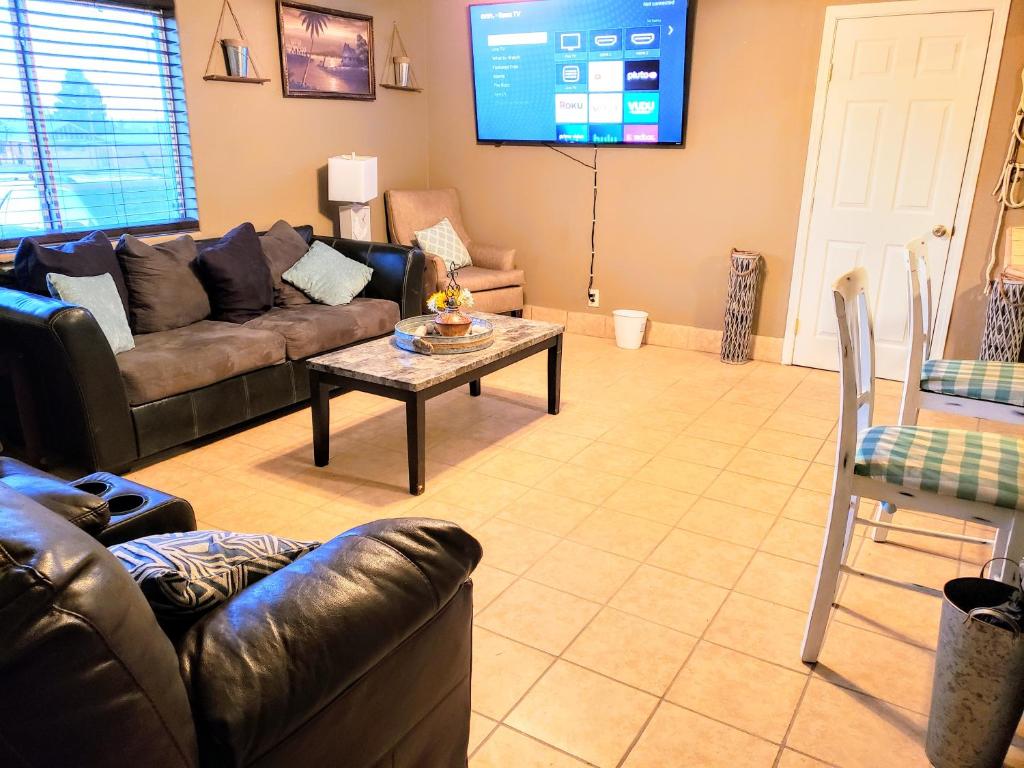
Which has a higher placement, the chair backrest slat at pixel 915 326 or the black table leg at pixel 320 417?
the chair backrest slat at pixel 915 326

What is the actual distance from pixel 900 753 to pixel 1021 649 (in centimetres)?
42

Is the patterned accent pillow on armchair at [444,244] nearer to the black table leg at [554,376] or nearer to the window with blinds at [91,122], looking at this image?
the window with blinds at [91,122]

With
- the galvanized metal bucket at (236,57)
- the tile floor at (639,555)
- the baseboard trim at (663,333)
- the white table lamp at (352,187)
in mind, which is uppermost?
the galvanized metal bucket at (236,57)

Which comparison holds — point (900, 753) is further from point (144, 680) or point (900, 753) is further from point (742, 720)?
point (144, 680)

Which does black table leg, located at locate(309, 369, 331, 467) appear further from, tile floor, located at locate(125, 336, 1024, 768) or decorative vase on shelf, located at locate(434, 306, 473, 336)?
decorative vase on shelf, located at locate(434, 306, 473, 336)

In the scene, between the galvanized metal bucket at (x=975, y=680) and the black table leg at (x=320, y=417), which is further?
the black table leg at (x=320, y=417)

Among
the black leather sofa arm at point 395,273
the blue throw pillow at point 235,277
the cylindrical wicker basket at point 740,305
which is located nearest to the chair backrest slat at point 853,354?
the cylindrical wicker basket at point 740,305

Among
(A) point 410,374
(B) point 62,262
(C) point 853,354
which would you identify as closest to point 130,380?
(B) point 62,262

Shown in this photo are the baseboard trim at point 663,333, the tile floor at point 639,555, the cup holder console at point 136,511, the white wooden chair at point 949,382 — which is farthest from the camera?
the baseboard trim at point 663,333

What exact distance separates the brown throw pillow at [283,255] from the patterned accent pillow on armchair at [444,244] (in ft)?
3.48

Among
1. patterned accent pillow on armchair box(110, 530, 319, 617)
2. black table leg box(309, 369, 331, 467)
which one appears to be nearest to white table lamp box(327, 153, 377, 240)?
black table leg box(309, 369, 331, 467)

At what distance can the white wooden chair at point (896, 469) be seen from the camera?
1786mm

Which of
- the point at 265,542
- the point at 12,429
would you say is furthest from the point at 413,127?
the point at 265,542

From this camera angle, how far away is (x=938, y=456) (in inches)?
75.4
